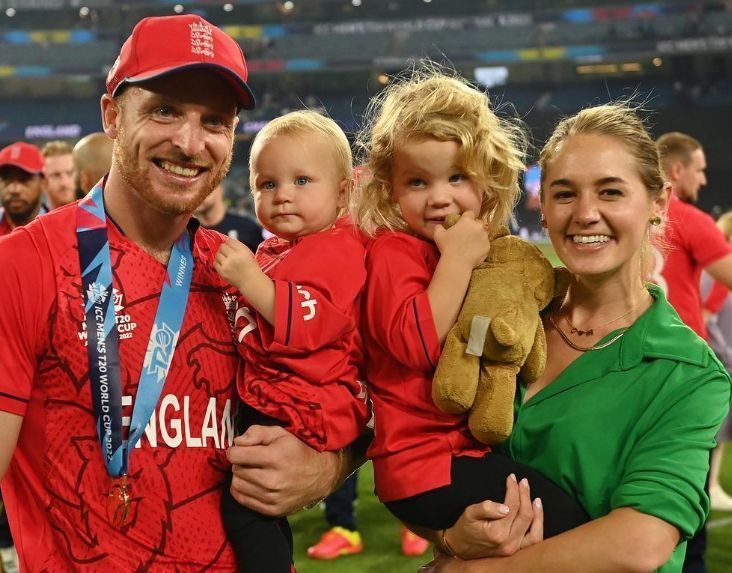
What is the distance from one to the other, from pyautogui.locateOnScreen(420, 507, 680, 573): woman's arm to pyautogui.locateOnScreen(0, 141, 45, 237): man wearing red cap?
13.0 ft

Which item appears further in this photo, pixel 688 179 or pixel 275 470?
pixel 688 179

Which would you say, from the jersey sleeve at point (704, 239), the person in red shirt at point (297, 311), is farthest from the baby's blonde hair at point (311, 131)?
the jersey sleeve at point (704, 239)

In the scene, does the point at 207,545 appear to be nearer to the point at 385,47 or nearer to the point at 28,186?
the point at 28,186

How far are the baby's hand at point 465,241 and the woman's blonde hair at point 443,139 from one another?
124 millimetres

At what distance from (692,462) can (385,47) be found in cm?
2545

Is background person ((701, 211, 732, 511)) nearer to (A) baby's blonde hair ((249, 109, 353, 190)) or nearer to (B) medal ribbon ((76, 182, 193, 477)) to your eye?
(A) baby's blonde hair ((249, 109, 353, 190))

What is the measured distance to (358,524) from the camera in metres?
5.53

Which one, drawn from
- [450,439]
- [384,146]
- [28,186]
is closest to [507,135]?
[384,146]

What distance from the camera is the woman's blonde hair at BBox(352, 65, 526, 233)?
1972 mm

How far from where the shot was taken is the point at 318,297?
1822 mm

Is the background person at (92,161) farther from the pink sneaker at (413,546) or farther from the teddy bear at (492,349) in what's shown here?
the teddy bear at (492,349)

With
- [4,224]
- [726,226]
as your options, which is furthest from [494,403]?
[726,226]

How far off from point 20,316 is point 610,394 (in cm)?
117

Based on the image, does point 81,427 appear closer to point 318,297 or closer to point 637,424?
point 318,297
